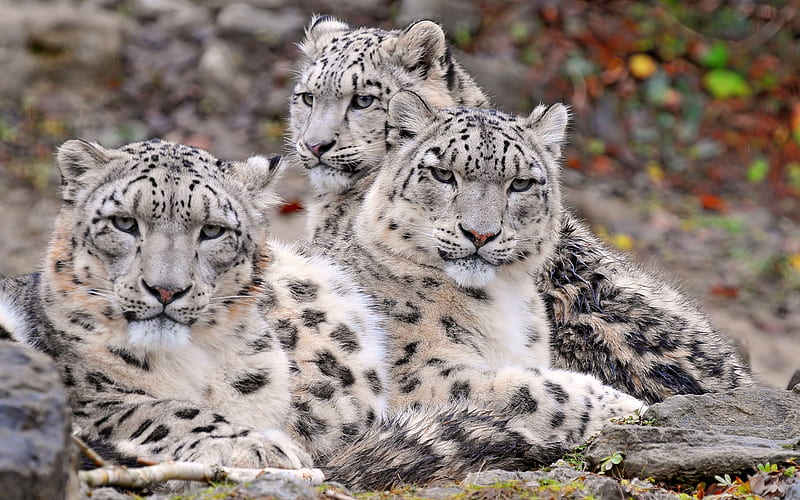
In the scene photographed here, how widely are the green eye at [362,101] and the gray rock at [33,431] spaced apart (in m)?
4.21

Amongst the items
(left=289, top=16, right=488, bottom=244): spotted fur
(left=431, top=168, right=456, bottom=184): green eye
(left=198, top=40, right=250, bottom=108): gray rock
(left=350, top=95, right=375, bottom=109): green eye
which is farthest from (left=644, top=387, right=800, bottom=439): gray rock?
(left=198, top=40, right=250, bottom=108): gray rock

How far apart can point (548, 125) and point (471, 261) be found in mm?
1033

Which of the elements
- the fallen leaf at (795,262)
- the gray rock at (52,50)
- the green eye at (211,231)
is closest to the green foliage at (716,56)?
the fallen leaf at (795,262)

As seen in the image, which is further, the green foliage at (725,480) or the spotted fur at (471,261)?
the spotted fur at (471,261)

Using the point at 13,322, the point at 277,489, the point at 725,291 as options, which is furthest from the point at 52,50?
the point at 277,489

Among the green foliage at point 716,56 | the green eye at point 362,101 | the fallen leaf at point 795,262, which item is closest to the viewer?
the green eye at point 362,101

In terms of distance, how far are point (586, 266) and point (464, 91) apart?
1.81 m

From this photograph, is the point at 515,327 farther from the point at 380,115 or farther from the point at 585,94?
the point at 585,94

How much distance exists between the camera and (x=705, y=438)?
4.75m

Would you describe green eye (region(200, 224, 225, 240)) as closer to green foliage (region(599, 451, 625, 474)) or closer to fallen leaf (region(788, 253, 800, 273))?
green foliage (region(599, 451, 625, 474))

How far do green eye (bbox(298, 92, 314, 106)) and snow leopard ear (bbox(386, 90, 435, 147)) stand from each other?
51.5 inches

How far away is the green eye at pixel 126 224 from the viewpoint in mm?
4586

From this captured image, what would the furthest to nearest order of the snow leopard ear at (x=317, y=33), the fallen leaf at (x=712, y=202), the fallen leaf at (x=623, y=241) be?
1. the fallen leaf at (x=712, y=202)
2. the fallen leaf at (x=623, y=241)
3. the snow leopard ear at (x=317, y=33)

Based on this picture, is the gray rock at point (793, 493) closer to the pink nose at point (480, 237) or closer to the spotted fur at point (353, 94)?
the pink nose at point (480, 237)
